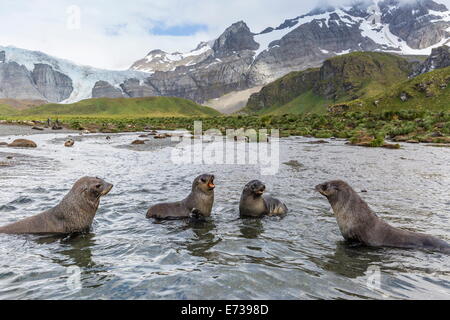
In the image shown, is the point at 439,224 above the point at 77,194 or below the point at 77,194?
below

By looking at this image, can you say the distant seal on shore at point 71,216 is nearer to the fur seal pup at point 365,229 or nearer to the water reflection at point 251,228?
the water reflection at point 251,228

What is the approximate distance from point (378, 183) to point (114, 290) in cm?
1243

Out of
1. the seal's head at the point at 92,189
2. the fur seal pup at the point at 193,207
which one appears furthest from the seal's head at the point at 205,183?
the seal's head at the point at 92,189

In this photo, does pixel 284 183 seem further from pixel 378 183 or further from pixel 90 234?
pixel 90 234

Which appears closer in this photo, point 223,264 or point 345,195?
point 223,264

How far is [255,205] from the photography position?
9922 mm

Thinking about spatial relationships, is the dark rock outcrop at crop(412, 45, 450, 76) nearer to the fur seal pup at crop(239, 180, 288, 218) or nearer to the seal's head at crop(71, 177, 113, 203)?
the fur seal pup at crop(239, 180, 288, 218)

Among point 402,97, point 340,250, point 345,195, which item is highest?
point 402,97

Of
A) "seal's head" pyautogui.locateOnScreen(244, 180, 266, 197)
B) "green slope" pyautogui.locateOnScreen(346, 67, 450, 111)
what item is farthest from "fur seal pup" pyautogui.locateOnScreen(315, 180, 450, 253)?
"green slope" pyautogui.locateOnScreen(346, 67, 450, 111)

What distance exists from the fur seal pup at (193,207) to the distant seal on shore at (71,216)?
1854mm

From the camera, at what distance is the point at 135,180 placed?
→ 50.1 ft
